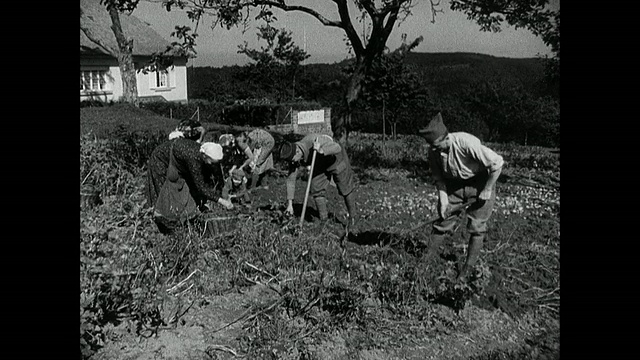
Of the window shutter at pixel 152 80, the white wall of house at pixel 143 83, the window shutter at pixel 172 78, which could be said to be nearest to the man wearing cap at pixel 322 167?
the white wall of house at pixel 143 83

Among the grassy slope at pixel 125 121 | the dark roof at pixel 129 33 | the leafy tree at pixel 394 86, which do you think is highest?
the dark roof at pixel 129 33

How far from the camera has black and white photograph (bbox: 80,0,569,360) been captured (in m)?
3.56

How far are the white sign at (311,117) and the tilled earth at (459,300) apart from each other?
101cm

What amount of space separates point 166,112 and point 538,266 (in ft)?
14.9

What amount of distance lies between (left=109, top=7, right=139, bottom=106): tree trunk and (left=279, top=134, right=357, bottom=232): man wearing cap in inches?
78.0

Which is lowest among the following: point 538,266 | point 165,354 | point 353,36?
point 165,354

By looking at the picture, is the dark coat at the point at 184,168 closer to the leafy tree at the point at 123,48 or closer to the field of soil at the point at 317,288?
the field of soil at the point at 317,288

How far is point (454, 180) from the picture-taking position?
4160 mm

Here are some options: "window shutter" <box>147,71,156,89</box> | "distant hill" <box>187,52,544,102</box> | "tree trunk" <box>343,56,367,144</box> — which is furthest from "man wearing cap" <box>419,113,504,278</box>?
"window shutter" <box>147,71,156,89</box>

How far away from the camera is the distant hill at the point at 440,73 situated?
430cm

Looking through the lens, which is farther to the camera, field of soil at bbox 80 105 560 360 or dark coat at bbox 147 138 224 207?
dark coat at bbox 147 138 224 207

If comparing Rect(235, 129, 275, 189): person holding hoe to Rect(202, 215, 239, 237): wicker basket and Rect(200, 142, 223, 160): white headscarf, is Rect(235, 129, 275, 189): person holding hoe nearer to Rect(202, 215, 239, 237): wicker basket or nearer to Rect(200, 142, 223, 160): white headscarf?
Rect(202, 215, 239, 237): wicker basket
